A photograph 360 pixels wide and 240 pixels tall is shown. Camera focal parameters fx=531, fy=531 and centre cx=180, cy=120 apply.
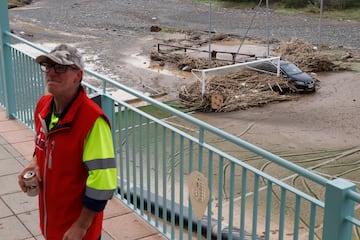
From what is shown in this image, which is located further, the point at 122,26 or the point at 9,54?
the point at 122,26

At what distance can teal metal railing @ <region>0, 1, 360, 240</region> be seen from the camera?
2473 millimetres

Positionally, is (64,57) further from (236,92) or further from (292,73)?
(292,73)

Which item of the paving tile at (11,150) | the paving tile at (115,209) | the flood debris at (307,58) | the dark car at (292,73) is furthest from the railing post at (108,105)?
the flood debris at (307,58)

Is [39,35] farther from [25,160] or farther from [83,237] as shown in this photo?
[83,237]

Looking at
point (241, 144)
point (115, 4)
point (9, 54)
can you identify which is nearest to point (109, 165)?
point (241, 144)

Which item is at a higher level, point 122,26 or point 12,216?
point 12,216

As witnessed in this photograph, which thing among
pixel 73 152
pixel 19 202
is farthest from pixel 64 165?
pixel 19 202

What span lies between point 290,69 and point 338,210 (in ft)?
54.6

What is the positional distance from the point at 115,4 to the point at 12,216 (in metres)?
40.9

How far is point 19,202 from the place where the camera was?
438 cm

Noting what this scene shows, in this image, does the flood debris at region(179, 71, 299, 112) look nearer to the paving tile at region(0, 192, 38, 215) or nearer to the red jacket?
the paving tile at region(0, 192, 38, 215)

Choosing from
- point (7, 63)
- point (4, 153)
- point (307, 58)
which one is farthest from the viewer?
point (307, 58)

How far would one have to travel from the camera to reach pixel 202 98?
15.9 metres

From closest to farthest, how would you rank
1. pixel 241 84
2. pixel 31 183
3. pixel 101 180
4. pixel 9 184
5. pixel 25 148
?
pixel 101 180
pixel 31 183
pixel 9 184
pixel 25 148
pixel 241 84
